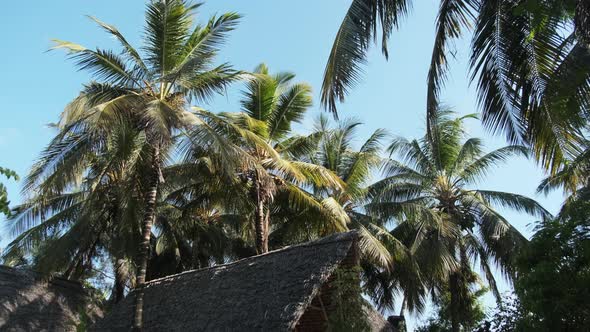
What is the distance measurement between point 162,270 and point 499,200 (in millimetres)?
11313

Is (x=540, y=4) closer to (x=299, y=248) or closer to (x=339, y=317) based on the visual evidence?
(x=339, y=317)

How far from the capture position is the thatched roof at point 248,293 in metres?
9.92

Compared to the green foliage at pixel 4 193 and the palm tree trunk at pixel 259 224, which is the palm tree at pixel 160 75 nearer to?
the palm tree trunk at pixel 259 224

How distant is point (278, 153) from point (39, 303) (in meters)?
7.02

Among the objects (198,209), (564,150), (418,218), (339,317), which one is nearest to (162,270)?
(198,209)

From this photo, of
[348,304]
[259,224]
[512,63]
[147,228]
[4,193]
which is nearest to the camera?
[4,193]

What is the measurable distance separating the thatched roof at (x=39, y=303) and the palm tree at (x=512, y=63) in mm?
9718

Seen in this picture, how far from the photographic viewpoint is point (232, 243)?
67.4 feet

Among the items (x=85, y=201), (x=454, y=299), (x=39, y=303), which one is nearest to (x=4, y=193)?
(x=39, y=303)

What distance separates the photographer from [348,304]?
381 inches

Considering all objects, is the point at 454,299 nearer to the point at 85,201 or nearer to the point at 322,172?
the point at 322,172

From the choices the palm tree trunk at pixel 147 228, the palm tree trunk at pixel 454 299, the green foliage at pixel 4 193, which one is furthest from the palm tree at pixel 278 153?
the green foliage at pixel 4 193

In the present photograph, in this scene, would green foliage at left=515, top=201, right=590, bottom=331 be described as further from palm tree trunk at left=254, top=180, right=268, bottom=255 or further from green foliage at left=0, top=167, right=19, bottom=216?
palm tree trunk at left=254, top=180, right=268, bottom=255

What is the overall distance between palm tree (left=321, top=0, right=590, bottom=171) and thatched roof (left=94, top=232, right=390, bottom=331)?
387 cm
